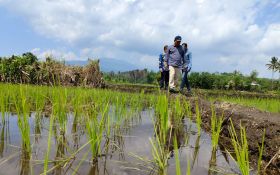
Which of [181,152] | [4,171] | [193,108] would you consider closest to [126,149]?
[181,152]

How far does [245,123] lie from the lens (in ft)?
13.1

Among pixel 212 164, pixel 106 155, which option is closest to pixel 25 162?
pixel 106 155

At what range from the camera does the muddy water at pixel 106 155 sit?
215 cm

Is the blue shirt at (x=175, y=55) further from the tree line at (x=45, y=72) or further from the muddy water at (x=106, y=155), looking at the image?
the muddy water at (x=106, y=155)

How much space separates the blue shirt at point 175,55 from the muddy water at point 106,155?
5.24 meters

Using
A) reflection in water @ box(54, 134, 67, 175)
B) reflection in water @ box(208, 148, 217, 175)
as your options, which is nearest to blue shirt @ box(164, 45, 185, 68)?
reflection in water @ box(208, 148, 217, 175)

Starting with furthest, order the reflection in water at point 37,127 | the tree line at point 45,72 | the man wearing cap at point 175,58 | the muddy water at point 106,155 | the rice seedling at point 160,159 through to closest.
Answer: the tree line at point 45,72 < the man wearing cap at point 175,58 < the reflection in water at point 37,127 < the muddy water at point 106,155 < the rice seedling at point 160,159

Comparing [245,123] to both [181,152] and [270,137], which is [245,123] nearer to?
[270,137]

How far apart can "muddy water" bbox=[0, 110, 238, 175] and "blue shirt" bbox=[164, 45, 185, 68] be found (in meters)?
5.24

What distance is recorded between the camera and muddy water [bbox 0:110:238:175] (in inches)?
Result: 84.6

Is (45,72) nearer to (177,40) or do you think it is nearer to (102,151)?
(177,40)

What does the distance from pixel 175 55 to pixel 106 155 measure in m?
6.56

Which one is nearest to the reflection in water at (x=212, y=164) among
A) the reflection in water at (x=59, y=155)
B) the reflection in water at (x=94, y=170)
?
the reflection in water at (x=94, y=170)

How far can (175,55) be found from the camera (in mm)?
8836
